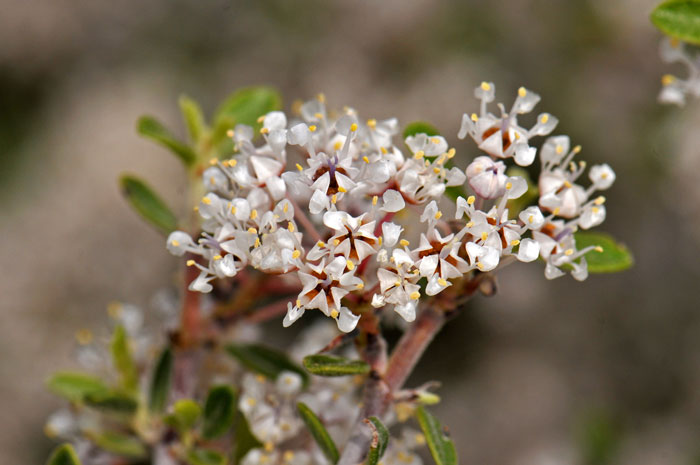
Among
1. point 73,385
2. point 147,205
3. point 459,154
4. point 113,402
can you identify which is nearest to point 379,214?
point 147,205

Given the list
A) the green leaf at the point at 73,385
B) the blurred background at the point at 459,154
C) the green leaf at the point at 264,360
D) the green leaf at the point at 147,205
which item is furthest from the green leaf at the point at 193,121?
the blurred background at the point at 459,154

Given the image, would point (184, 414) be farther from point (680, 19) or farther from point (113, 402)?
point (680, 19)

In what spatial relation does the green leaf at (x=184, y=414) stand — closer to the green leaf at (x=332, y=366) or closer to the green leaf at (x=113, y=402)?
the green leaf at (x=113, y=402)

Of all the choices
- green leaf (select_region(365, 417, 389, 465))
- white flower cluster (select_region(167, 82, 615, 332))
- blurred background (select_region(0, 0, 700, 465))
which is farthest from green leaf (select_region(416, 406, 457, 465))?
blurred background (select_region(0, 0, 700, 465))

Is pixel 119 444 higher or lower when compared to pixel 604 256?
lower

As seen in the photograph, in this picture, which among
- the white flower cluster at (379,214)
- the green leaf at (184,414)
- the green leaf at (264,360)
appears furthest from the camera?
the green leaf at (264,360)
